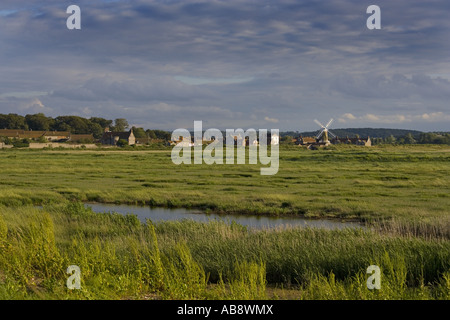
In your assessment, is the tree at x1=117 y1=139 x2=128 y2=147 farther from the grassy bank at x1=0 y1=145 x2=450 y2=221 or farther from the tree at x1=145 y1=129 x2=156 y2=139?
the grassy bank at x1=0 y1=145 x2=450 y2=221

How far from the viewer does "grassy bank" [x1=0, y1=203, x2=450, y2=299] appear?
8.96 meters

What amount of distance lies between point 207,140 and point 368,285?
113 meters

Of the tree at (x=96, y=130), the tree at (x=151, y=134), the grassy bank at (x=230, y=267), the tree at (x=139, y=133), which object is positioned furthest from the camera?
the tree at (x=151, y=134)

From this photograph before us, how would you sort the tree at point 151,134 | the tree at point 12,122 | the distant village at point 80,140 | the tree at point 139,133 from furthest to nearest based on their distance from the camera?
the tree at point 151,134 → the tree at point 139,133 → the tree at point 12,122 → the distant village at point 80,140

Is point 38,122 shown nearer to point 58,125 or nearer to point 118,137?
point 58,125

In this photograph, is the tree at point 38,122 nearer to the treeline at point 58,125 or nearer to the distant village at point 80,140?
the treeline at point 58,125

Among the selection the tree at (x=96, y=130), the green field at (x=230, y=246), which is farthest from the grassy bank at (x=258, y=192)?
the tree at (x=96, y=130)

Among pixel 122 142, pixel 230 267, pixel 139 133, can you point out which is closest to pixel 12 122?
pixel 139 133

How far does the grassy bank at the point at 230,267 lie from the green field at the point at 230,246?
1.2 inches

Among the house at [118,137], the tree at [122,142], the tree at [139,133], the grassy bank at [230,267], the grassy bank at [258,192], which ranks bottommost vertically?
the grassy bank at [258,192]

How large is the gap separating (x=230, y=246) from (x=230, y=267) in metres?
1.41

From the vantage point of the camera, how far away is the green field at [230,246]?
930cm

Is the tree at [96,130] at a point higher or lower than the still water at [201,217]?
higher

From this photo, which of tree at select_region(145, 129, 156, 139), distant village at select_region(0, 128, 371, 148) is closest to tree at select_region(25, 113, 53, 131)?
distant village at select_region(0, 128, 371, 148)
